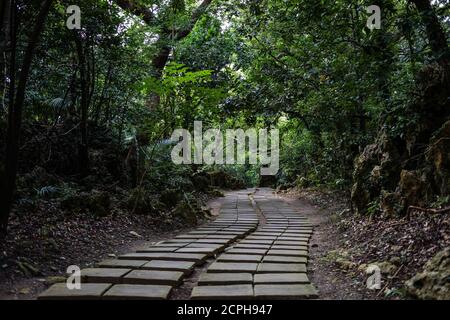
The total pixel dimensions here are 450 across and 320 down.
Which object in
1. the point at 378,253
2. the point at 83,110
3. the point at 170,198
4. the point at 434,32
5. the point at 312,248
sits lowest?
the point at 312,248

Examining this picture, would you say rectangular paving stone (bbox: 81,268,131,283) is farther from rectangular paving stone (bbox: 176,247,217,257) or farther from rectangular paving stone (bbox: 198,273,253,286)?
rectangular paving stone (bbox: 176,247,217,257)

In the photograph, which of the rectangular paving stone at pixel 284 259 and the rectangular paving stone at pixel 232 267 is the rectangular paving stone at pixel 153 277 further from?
the rectangular paving stone at pixel 284 259

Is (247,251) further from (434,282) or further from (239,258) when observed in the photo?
(434,282)

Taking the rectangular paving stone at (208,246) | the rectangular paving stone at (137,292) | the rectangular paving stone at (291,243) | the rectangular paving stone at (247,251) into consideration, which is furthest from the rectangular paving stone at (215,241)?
the rectangular paving stone at (137,292)

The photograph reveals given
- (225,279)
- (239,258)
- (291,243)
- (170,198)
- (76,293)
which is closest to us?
(76,293)

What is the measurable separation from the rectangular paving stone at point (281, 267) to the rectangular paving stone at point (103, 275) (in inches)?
59.3

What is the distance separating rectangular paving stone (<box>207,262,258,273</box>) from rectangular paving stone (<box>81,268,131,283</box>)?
3.12ft

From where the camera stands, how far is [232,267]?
439 centimetres

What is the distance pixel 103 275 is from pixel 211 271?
1.14 metres

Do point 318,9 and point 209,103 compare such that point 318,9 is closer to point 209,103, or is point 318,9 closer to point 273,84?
point 209,103

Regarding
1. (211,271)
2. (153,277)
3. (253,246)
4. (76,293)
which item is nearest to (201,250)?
(253,246)

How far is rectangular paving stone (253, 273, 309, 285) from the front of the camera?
3.82 m

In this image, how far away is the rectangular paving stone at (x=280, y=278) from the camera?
3.82m

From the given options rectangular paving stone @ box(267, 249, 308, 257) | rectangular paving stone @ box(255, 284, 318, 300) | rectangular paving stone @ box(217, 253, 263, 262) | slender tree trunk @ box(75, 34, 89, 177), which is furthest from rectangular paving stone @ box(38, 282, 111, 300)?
slender tree trunk @ box(75, 34, 89, 177)
